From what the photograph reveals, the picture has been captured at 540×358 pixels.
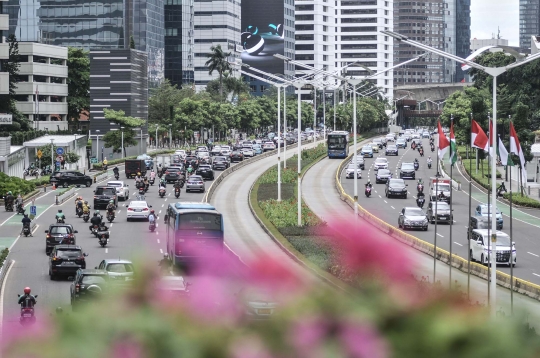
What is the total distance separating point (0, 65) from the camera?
89.4m

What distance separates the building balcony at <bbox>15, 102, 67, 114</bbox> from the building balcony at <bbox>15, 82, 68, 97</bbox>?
1231mm

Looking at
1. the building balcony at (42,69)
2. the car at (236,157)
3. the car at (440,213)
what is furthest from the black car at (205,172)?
the building balcony at (42,69)

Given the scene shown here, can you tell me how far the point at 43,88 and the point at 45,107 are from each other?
8.50 feet

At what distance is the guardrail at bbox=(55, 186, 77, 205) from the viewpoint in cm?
6711

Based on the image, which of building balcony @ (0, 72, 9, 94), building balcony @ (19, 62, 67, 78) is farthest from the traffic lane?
building balcony @ (19, 62, 67, 78)

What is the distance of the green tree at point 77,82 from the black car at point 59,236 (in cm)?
9221

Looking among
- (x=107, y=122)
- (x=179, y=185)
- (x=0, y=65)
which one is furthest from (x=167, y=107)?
(x=179, y=185)

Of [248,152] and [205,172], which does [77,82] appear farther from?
[205,172]

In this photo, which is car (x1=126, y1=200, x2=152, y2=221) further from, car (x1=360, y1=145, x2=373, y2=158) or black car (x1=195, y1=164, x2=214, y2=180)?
car (x1=360, y1=145, x2=373, y2=158)

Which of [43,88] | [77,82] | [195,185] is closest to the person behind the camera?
[195,185]

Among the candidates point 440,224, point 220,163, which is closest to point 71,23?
point 220,163

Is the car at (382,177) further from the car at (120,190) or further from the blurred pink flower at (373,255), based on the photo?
the blurred pink flower at (373,255)

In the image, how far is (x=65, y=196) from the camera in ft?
228

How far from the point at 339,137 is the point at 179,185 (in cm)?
3817
